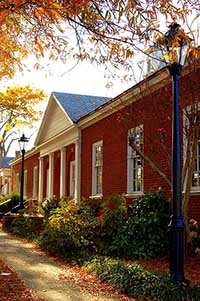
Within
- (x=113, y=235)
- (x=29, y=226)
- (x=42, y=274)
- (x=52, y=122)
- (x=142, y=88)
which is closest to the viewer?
(x=42, y=274)

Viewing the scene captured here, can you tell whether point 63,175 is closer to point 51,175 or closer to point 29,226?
point 51,175

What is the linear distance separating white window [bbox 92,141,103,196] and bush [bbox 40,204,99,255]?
5417mm

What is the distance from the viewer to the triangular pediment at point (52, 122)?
829 inches

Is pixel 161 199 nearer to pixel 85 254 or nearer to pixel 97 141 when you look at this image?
pixel 85 254

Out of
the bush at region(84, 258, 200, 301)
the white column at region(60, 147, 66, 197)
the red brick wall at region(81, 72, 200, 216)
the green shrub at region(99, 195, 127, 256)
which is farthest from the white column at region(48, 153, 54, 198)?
the bush at region(84, 258, 200, 301)

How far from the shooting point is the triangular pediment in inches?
829

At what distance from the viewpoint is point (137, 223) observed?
978 centimetres

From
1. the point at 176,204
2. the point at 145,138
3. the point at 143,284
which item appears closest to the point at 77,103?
the point at 145,138

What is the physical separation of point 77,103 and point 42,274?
14.7m

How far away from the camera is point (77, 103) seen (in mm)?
22172

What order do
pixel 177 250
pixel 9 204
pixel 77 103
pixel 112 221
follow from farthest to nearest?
pixel 9 204 < pixel 77 103 < pixel 112 221 < pixel 177 250

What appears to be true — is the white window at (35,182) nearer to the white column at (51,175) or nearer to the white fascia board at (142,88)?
the white column at (51,175)

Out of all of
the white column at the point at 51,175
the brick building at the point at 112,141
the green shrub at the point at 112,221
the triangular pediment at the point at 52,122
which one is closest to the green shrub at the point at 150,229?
the green shrub at the point at 112,221

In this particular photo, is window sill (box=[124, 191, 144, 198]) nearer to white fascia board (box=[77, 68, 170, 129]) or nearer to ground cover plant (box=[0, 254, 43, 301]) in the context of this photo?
white fascia board (box=[77, 68, 170, 129])
